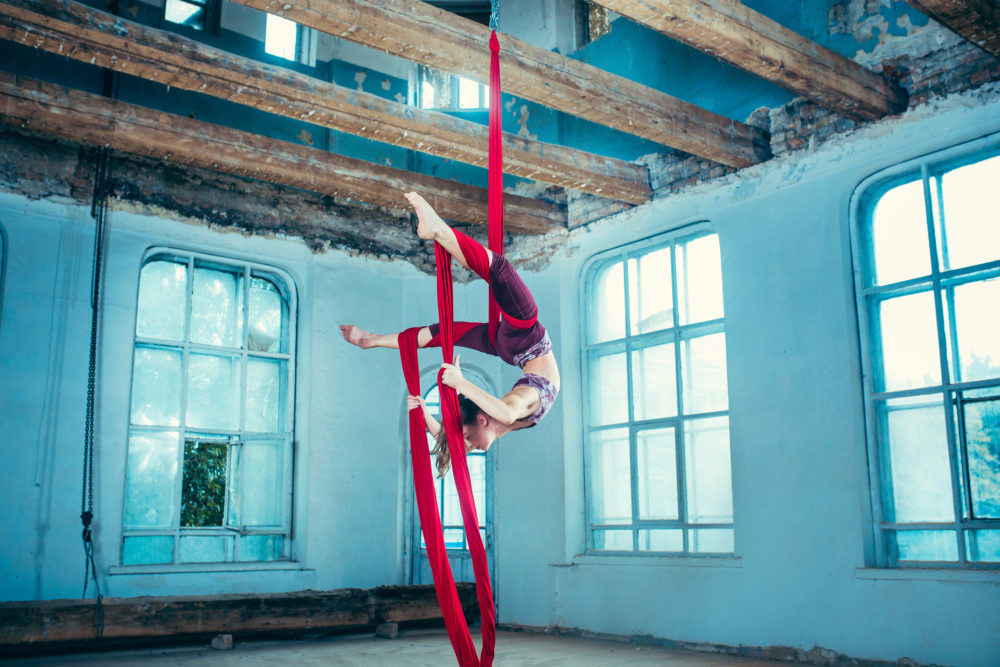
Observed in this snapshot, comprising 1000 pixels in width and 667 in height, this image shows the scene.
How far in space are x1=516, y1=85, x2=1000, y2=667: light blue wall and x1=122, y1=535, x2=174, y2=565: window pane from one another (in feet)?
10.5

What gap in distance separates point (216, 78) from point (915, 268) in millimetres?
4211

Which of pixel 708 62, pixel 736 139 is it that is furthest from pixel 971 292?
pixel 708 62

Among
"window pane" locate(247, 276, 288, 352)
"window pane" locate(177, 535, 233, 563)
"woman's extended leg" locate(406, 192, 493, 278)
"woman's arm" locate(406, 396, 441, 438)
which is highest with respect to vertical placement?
"window pane" locate(247, 276, 288, 352)

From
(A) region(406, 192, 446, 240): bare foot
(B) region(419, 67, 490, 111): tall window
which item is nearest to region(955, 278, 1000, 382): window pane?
(A) region(406, 192, 446, 240): bare foot

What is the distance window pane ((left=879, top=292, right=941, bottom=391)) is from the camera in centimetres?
494

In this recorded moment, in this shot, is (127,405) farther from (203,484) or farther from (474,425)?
(474,425)

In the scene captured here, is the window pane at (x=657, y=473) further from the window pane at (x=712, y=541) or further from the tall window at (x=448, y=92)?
the tall window at (x=448, y=92)

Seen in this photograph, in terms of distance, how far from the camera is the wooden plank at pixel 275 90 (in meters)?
4.32

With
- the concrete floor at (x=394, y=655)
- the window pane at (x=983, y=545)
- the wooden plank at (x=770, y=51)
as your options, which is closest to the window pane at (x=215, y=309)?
the concrete floor at (x=394, y=655)

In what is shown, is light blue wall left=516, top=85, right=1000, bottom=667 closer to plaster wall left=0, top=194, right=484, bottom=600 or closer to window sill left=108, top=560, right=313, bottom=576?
plaster wall left=0, top=194, right=484, bottom=600

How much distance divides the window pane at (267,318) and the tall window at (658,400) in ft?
8.33

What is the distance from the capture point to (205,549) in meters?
6.42

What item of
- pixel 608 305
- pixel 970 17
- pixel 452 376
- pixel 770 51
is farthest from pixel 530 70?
pixel 608 305

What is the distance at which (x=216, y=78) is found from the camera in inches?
188
